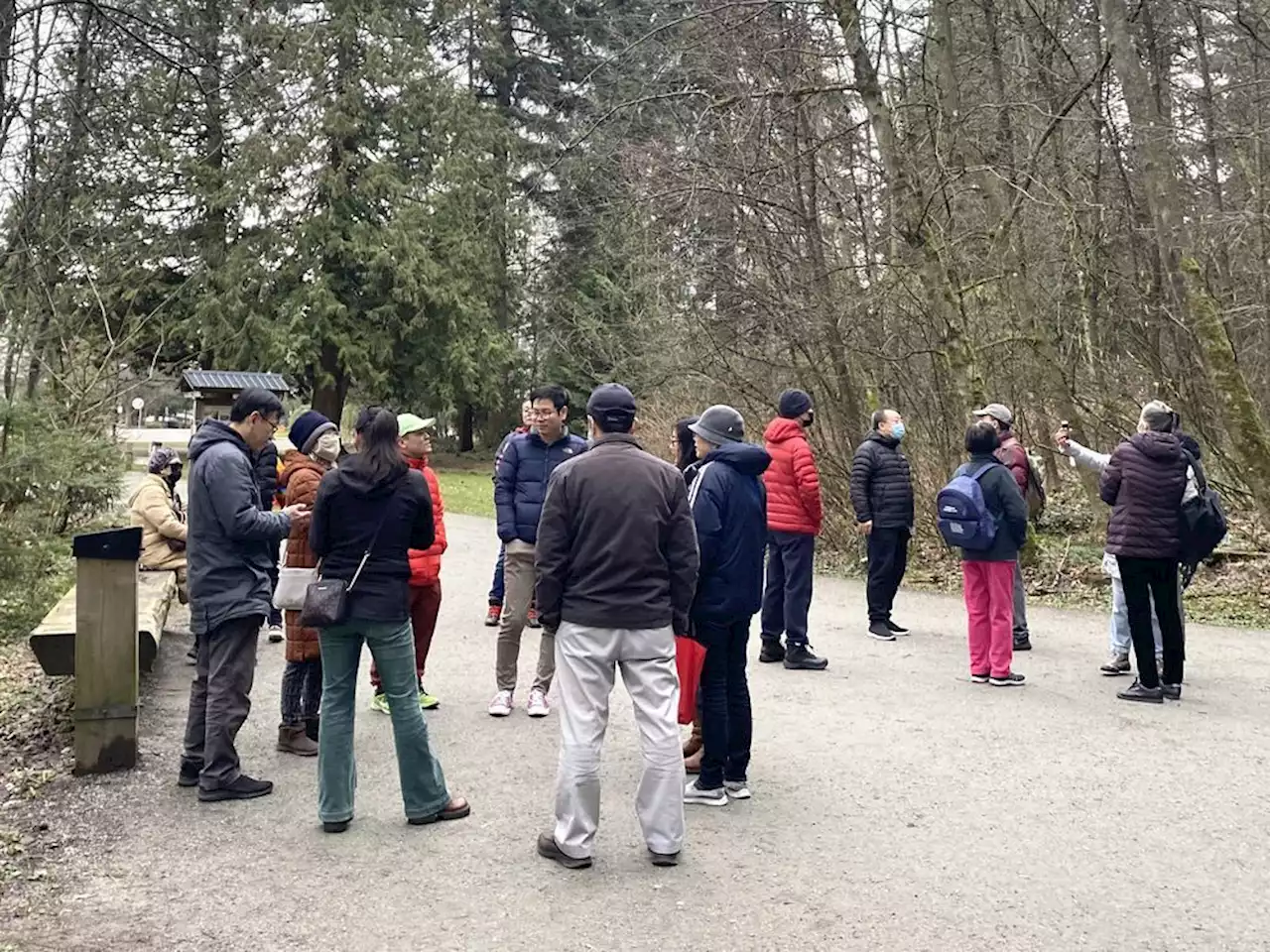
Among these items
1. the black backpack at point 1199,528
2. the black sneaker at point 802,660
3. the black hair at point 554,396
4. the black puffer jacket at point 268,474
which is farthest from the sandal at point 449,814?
the black backpack at point 1199,528

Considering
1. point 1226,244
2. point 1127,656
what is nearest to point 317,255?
point 1226,244

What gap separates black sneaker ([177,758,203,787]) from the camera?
5.46 meters

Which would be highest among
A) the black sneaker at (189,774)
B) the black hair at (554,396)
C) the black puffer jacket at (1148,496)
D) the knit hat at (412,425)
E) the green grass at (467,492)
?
the black hair at (554,396)

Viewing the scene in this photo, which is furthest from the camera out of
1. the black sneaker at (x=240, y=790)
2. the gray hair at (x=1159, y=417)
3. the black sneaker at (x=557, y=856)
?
the gray hair at (x=1159, y=417)

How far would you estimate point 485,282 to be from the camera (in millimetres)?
37625

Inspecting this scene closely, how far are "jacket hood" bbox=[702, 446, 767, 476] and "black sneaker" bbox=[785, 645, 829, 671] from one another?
10.6 feet

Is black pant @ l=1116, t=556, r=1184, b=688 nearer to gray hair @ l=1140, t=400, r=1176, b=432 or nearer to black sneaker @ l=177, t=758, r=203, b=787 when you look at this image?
gray hair @ l=1140, t=400, r=1176, b=432

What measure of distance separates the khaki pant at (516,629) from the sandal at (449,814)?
1738 mm

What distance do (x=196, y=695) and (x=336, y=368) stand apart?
3096cm

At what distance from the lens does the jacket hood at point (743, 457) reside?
17.3 ft

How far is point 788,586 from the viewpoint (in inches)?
327

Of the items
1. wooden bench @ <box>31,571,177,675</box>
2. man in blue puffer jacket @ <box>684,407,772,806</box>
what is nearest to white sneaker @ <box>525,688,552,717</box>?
man in blue puffer jacket @ <box>684,407,772,806</box>

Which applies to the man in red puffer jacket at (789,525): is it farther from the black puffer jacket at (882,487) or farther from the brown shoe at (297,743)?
Result: the brown shoe at (297,743)

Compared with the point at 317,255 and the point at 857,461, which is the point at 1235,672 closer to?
the point at 857,461
